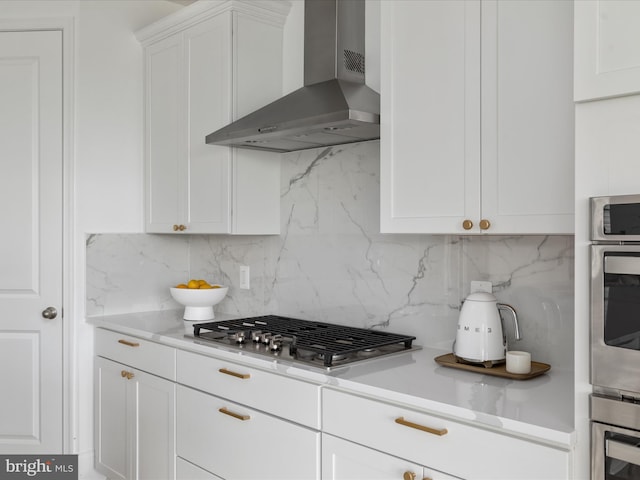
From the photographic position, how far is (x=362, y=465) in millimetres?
1800

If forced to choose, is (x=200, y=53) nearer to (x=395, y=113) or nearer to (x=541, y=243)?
(x=395, y=113)

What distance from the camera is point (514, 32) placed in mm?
1765

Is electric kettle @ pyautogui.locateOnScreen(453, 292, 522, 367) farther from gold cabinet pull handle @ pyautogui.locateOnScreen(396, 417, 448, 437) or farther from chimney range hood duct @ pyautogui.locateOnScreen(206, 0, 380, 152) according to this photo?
chimney range hood duct @ pyautogui.locateOnScreen(206, 0, 380, 152)

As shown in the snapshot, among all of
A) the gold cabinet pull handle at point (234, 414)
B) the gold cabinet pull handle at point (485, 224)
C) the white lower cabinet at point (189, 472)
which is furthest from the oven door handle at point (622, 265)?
the white lower cabinet at point (189, 472)

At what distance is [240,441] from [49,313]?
59.9 inches

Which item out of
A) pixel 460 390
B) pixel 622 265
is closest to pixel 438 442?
pixel 460 390

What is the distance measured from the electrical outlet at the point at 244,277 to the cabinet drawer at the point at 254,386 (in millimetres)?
771

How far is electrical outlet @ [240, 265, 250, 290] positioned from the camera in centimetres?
325

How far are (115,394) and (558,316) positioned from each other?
2218 millimetres

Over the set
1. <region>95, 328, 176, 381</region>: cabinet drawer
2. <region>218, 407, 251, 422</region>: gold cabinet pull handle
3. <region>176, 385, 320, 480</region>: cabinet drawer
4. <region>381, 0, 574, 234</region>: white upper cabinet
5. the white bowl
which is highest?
<region>381, 0, 574, 234</region>: white upper cabinet

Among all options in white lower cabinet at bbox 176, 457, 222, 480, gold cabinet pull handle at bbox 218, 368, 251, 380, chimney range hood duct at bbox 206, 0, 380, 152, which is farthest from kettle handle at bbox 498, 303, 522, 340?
white lower cabinet at bbox 176, 457, 222, 480

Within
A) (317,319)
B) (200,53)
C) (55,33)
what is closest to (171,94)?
(200,53)

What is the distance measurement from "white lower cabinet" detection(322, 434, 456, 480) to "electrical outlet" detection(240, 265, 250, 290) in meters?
1.46

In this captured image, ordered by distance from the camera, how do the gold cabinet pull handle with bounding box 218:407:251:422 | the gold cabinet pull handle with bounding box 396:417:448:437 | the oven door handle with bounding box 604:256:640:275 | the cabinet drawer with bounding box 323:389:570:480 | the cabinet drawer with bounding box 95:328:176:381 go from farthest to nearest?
the cabinet drawer with bounding box 95:328:176:381 → the gold cabinet pull handle with bounding box 218:407:251:422 → the gold cabinet pull handle with bounding box 396:417:448:437 → the cabinet drawer with bounding box 323:389:570:480 → the oven door handle with bounding box 604:256:640:275
